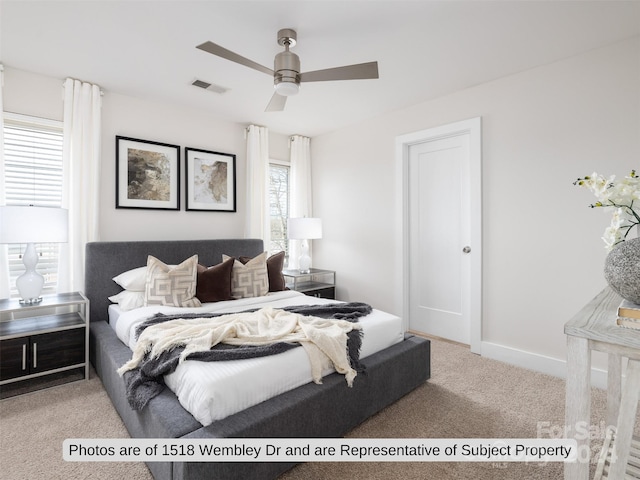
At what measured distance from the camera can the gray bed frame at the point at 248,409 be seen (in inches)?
57.4

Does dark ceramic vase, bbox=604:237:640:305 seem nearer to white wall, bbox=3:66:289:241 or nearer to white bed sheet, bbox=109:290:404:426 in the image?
white bed sheet, bbox=109:290:404:426

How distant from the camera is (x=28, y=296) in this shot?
262 centimetres

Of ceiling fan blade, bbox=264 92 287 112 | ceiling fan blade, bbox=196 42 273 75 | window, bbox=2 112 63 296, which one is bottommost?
window, bbox=2 112 63 296

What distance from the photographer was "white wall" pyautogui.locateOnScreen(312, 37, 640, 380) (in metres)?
2.58

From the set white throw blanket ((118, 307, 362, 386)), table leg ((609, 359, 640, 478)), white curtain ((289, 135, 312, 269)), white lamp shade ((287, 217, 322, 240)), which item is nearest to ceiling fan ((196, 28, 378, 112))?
white throw blanket ((118, 307, 362, 386))

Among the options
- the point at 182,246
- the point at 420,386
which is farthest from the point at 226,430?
the point at 182,246

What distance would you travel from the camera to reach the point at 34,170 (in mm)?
3012

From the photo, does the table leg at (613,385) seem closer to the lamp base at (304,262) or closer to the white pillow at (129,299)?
the white pillow at (129,299)

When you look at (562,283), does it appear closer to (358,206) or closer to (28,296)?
(358,206)

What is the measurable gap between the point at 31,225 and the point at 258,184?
2.40 m

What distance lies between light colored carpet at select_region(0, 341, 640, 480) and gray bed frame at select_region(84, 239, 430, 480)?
0.36 feet

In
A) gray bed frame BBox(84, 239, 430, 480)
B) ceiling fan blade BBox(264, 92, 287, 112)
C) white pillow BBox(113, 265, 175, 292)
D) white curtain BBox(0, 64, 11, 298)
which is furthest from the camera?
white pillow BBox(113, 265, 175, 292)

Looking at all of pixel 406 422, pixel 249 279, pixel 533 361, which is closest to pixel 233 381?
pixel 406 422

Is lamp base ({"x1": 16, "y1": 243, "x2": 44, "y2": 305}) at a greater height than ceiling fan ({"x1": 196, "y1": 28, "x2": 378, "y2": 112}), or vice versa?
ceiling fan ({"x1": 196, "y1": 28, "x2": 378, "y2": 112})
